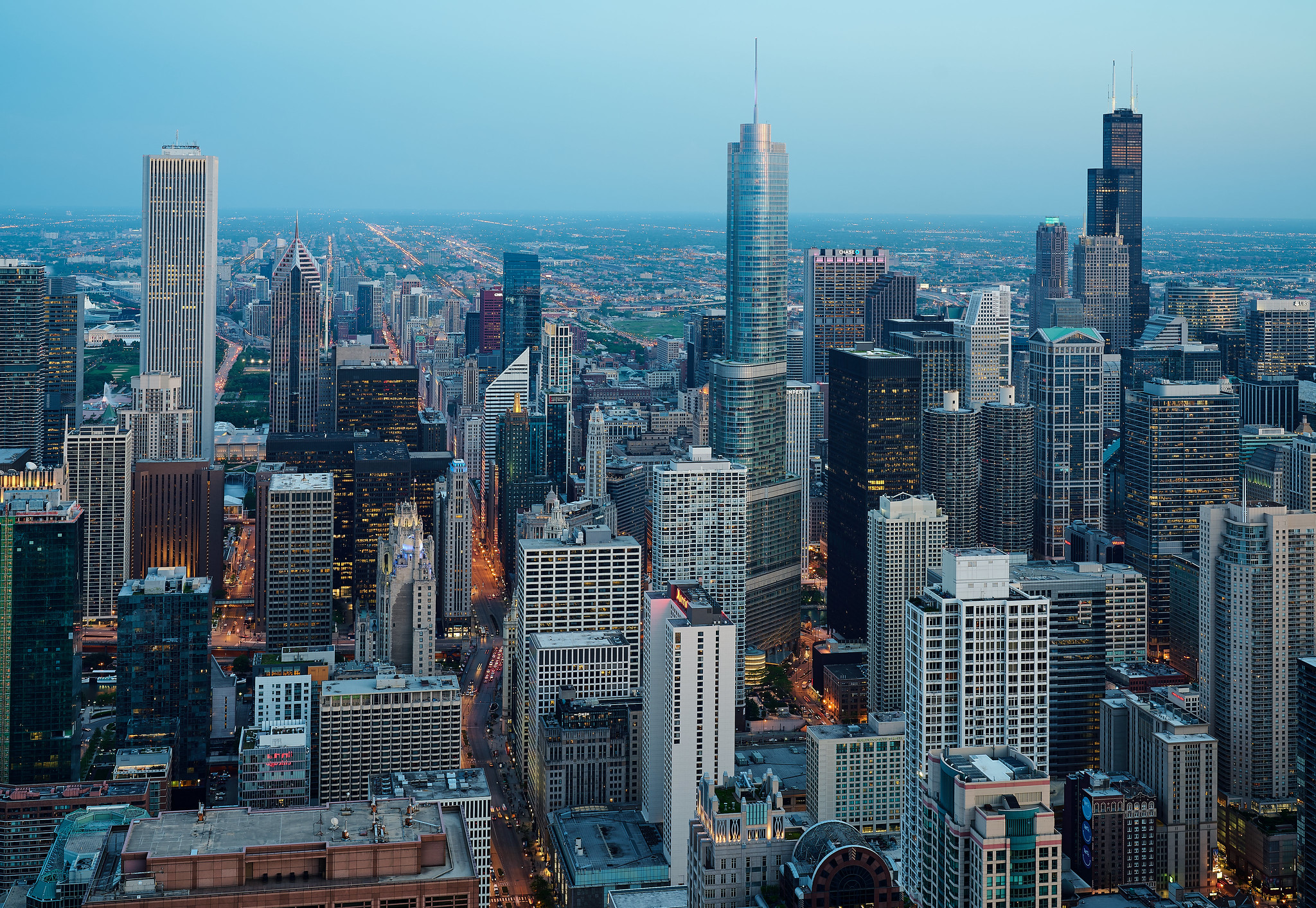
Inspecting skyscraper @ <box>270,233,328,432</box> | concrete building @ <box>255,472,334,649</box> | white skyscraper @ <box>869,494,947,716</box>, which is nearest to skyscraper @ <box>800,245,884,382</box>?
skyscraper @ <box>270,233,328,432</box>

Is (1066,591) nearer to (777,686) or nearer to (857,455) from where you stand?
(777,686)

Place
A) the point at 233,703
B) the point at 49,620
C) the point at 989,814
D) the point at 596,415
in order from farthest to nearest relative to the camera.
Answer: the point at 596,415 < the point at 233,703 < the point at 49,620 < the point at 989,814

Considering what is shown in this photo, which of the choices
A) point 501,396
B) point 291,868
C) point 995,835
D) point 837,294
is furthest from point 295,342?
point 291,868

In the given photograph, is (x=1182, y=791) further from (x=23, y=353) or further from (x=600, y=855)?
(x=23, y=353)

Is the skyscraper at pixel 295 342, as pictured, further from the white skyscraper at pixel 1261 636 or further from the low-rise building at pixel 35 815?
the white skyscraper at pixel 1261 636

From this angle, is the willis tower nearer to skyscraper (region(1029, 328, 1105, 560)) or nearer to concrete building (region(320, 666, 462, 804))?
skyscraper (region(1029, 328, 1105, 560))

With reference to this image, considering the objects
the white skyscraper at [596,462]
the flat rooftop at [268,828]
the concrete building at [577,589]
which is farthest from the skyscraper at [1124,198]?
the flat rooftop at [268,828]

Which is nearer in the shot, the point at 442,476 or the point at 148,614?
the point at 148,614

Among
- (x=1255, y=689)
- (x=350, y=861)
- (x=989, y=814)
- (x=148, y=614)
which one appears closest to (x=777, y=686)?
(x=1255, y=689)
